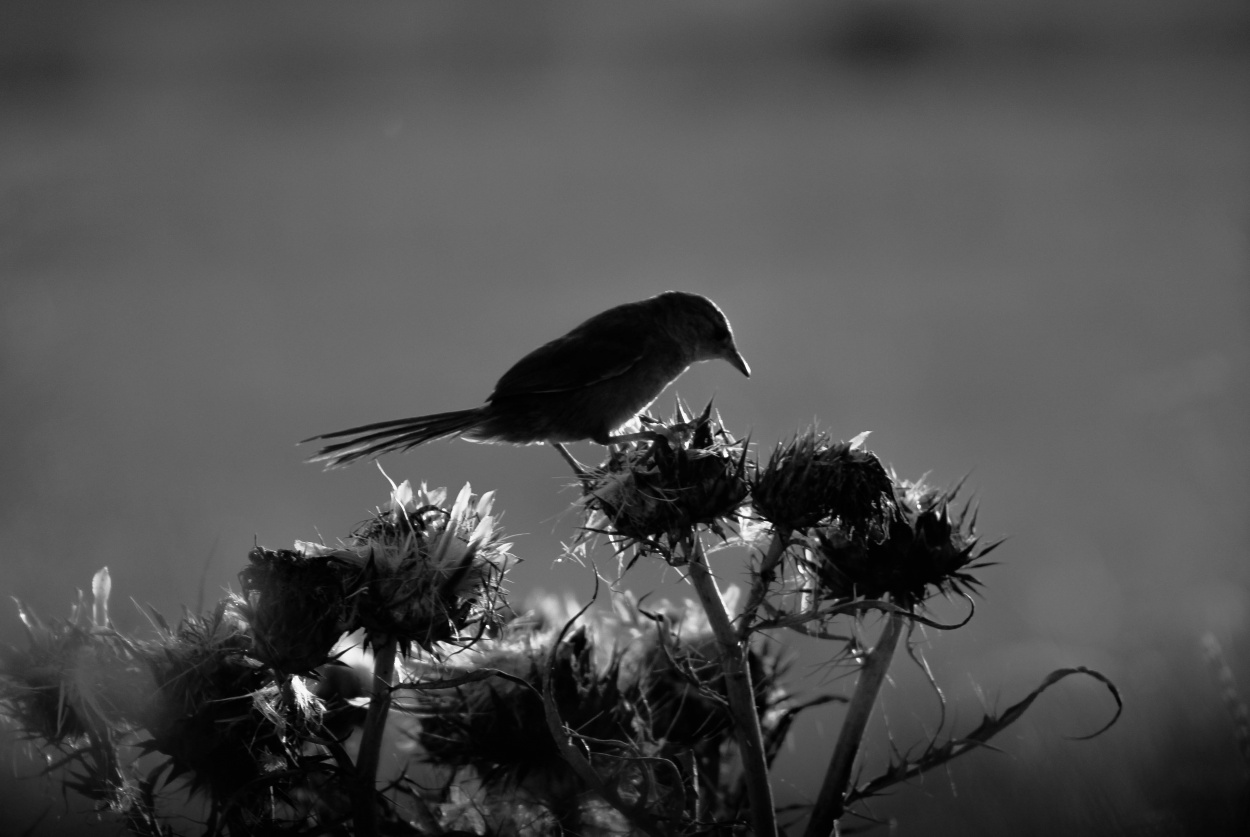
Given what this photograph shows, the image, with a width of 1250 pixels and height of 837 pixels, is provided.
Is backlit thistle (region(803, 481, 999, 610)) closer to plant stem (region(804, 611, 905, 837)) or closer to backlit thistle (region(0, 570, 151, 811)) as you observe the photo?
plant stem (region(804, 611, 905, 837))

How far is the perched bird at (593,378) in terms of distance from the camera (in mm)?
5289

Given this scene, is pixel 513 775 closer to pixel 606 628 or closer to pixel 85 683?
pixel 606 628

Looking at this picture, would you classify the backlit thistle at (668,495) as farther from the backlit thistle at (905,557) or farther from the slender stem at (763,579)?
the backlit thistle at (905,557)

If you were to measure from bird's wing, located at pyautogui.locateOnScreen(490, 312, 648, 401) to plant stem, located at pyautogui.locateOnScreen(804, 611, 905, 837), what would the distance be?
2670 millimetres

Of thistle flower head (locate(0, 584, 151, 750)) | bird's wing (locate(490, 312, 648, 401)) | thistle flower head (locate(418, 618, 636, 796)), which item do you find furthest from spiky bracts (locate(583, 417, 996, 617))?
bird's wing (locate(490, 312, 648, 401))

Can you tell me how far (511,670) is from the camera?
369cm

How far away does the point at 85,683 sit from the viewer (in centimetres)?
288

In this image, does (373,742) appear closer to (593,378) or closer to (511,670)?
(511,670)

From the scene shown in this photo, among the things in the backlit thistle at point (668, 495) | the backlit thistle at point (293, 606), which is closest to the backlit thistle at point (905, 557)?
the backlit thistle at point (668, 495)

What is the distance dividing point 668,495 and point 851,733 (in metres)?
0.84

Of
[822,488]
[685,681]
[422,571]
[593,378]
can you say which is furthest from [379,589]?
[593,378]

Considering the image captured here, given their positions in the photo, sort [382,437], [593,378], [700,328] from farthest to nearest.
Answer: [700,328]
[593,378]
[382,437]

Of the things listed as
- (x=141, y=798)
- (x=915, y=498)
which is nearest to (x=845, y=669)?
(x=915, y=498)

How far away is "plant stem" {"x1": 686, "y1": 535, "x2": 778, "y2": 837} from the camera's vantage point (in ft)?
9.17
